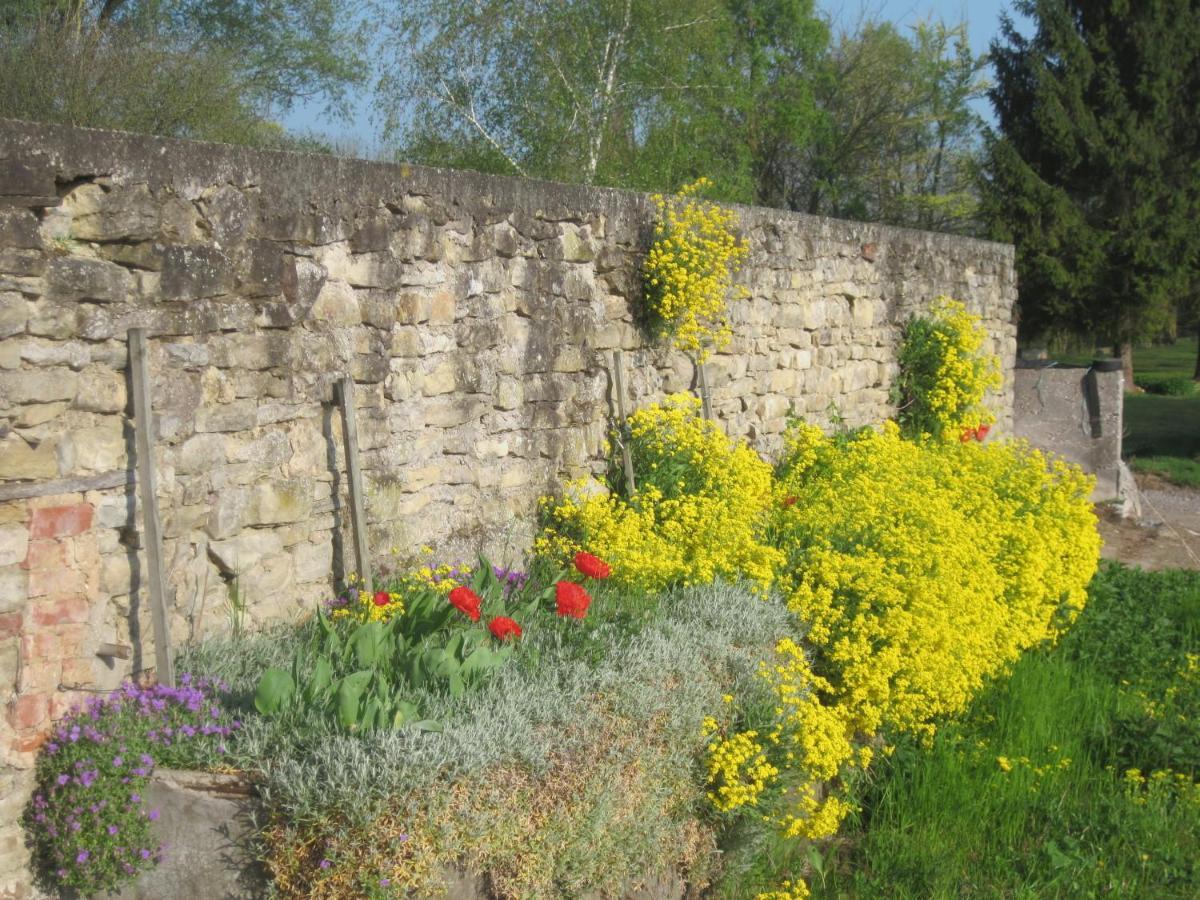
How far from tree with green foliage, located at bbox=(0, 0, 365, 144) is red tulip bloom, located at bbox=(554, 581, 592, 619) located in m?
6.98

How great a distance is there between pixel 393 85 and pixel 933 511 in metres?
11.6

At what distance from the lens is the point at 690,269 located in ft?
20.9

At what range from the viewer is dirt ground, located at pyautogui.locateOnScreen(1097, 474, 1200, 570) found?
9547 mm

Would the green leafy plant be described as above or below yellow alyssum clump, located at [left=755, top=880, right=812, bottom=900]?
above

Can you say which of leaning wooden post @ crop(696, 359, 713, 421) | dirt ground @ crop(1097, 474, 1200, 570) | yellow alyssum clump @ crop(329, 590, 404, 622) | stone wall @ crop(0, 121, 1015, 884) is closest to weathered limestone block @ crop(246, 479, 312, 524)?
stone wall @ crop(0, 121, 1015, 884)

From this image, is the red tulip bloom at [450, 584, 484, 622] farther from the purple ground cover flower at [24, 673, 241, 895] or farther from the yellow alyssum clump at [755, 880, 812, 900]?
the yellow alyssum clump at [755, 880, 812, 900]

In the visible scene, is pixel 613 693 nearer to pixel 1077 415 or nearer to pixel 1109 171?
pixel 1077 415

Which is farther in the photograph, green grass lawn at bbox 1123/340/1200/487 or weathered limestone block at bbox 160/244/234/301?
green grass lawn at bbox 1123/340/1200/487

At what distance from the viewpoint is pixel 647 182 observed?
16.0 metres

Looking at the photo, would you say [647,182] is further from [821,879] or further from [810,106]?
[821,879]

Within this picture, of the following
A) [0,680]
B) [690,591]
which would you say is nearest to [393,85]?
[690,591]

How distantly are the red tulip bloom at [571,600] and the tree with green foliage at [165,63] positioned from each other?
22.9 ft

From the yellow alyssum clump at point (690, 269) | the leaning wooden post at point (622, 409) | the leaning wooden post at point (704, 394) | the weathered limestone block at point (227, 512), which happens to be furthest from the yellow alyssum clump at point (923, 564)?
the weathered limestone block at point (227, 512)

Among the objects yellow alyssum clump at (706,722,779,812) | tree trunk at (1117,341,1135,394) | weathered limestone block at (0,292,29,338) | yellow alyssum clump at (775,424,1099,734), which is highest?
weathered limestone block at (0,292,29,338)
